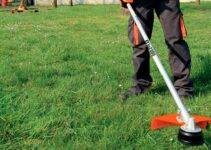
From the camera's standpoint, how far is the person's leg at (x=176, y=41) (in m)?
4.70

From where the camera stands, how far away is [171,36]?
4.77 metres

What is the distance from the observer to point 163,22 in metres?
4.79

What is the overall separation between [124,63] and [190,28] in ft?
22.5

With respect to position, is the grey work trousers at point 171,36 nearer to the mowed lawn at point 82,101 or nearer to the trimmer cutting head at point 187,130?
the mowed lawn at point 82,101

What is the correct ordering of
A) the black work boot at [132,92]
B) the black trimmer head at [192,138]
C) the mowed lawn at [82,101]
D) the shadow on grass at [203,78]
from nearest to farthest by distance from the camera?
1. the black trimmer head at [192,138]
2. the mowed lawn at [82,101]
3. the black work boot at [132,92]
4. the shadow on grass at [203,78]

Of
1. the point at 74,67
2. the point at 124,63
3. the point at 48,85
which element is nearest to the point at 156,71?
the point at 124,63

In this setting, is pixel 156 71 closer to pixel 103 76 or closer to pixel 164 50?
pixel 103 76

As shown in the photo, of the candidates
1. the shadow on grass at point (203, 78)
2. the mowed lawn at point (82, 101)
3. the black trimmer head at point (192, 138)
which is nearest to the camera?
the black trimmer head at point (192, 138)

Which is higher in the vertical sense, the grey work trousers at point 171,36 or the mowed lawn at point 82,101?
the grey work trousers at point 171,36

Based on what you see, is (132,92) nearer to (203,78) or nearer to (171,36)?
(171,36)

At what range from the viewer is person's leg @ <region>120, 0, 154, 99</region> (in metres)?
4.86

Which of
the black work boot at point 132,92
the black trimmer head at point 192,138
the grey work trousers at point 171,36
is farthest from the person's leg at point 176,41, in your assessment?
the black trimmer head at point 192,138

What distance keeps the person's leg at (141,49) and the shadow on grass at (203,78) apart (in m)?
0.66

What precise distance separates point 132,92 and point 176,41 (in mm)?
807
